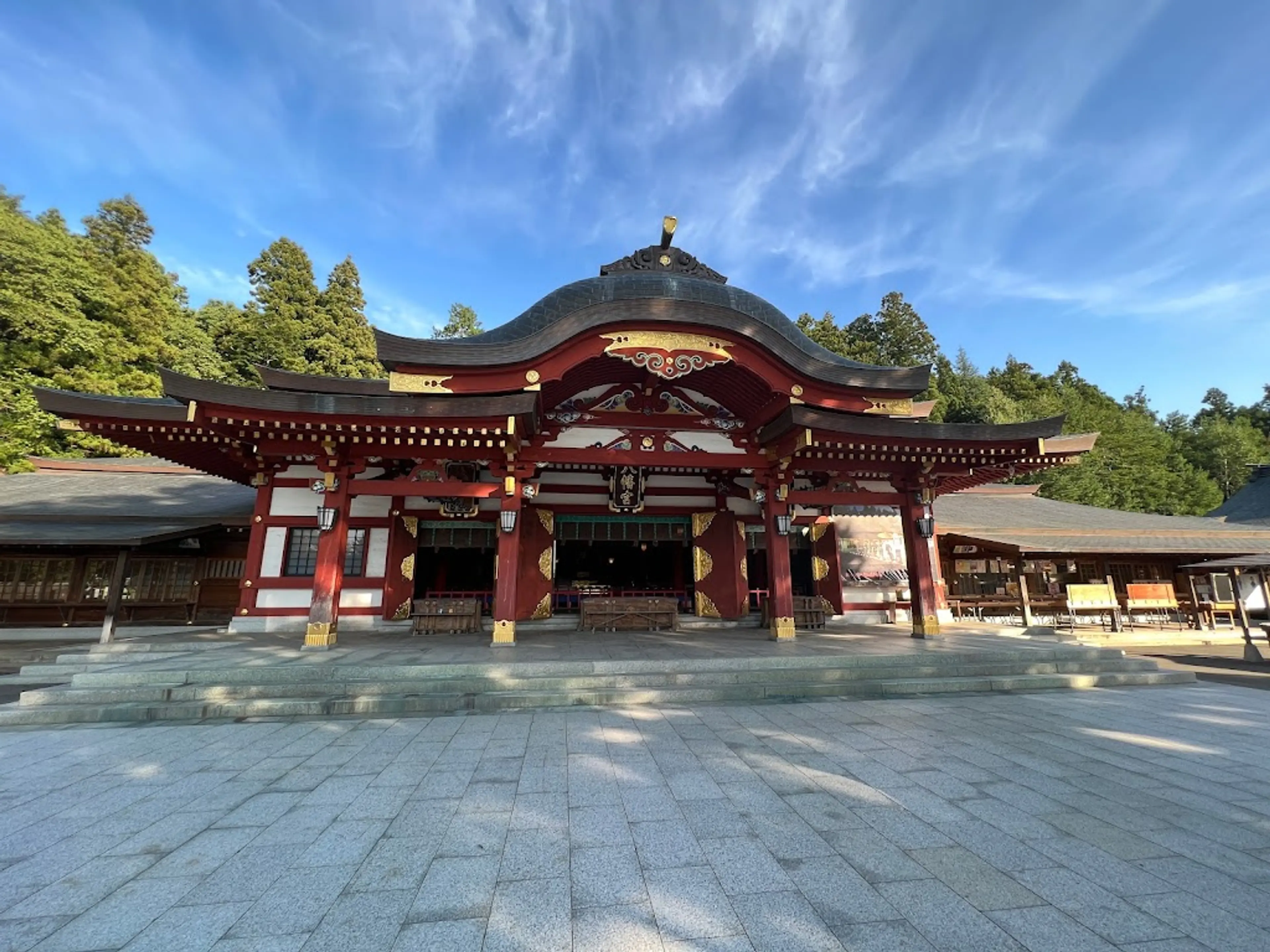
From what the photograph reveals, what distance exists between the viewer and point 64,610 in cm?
1270

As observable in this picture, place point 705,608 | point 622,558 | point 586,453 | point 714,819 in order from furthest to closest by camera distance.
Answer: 1. point 622,558
2. point 705,608
3. point 586,453
4. point 714,819

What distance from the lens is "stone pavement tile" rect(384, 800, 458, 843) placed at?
10.6 ft

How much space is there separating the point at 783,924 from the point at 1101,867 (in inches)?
80.0

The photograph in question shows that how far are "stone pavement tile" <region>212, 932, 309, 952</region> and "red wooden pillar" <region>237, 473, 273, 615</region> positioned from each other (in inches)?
419

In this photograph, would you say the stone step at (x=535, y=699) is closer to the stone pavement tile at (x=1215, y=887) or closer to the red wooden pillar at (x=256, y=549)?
the stone pavement tile at (x=1215, y=887)

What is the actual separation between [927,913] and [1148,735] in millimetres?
4998

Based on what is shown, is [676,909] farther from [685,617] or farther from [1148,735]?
[685,617]

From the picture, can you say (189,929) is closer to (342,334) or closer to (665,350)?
(665,350)

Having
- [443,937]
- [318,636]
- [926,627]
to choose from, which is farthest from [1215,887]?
[318,636]

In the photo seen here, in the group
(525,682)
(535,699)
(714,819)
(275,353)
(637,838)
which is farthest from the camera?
(275,353)

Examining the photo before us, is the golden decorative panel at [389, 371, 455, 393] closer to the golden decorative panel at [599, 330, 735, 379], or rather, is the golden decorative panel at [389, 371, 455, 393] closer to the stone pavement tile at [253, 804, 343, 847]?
the golden decorative panel at [599, 330, 735, 379]

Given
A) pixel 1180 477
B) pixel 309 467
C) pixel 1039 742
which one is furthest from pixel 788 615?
pixel 1180 477

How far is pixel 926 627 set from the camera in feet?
33.3

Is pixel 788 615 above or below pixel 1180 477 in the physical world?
below
